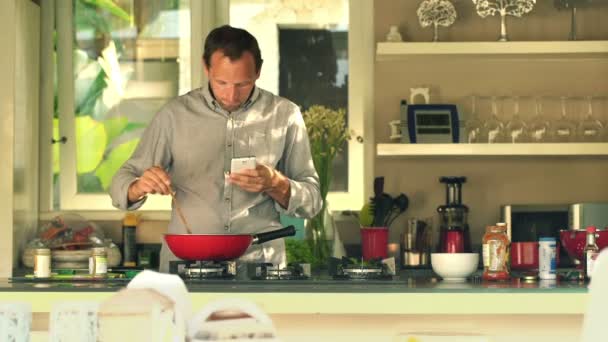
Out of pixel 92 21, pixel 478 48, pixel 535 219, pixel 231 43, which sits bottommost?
pixel 535 219

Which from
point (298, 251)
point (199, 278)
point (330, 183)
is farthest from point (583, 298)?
point (330, 183)

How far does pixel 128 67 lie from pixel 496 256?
9.27ft

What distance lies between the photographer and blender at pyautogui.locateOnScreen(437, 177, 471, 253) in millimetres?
5441

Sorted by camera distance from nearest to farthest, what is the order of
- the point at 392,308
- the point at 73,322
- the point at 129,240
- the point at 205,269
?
the point at 73,322 → the point at 392,308 → the point at 205,269 → the point at 129,240

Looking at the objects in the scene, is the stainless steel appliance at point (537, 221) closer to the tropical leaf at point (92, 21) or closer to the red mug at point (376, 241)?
the red mug at point (376, 241)

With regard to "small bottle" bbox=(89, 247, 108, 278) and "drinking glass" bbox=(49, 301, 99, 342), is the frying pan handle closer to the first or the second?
"small bottle" bbox=(89, 247, 108, 278)

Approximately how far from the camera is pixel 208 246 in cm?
365

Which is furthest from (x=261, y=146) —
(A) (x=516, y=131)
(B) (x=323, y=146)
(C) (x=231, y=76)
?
(A) (x=516, y=131)

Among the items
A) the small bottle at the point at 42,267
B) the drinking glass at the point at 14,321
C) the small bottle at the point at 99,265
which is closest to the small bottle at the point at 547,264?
the small bottle at the point at 99,265

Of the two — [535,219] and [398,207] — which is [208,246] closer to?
[398,207]

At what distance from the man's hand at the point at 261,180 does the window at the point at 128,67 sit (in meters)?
1.92

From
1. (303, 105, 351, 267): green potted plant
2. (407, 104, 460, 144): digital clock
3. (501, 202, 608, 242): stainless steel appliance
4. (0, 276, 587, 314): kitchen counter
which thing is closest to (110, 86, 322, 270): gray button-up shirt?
(0, 276, 587, 314): kitchen counter

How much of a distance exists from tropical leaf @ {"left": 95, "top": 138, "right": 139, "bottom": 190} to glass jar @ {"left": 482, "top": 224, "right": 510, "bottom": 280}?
266 cm

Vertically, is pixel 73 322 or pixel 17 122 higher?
pixel 17 122
